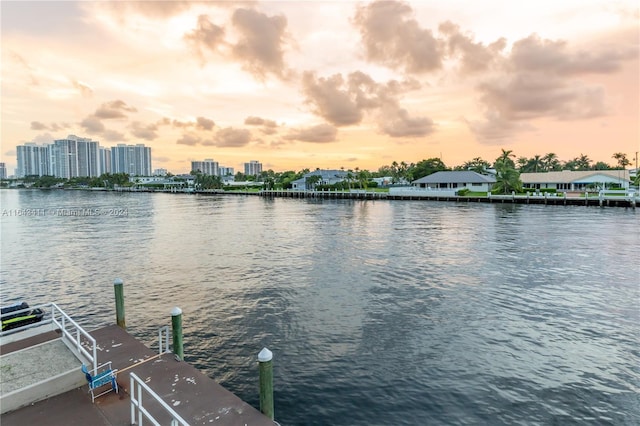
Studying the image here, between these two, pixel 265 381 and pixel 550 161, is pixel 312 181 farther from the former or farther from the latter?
pixel 265 381

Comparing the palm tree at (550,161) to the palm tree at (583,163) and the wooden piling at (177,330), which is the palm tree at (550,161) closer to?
the palm tree at (583,163)

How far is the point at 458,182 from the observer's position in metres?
116

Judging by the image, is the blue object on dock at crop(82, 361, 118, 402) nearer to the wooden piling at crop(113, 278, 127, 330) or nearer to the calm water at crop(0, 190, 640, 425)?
the calm water at crop(0, 190, 640, 425)

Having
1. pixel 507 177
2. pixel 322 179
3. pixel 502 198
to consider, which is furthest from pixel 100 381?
pixel 322 179

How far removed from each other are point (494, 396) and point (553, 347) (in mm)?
5170

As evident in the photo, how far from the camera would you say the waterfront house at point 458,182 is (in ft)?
374

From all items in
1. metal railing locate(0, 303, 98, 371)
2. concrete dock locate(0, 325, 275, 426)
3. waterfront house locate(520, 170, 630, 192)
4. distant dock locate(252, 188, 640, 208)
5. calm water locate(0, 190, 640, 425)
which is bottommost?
calm water locate(0, 190, 640, 425)

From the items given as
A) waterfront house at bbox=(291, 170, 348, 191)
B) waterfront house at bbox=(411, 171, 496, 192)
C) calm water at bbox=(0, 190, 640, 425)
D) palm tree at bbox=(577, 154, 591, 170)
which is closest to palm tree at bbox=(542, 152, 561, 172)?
palm tree at bbox=(577, 154, 591, 170)

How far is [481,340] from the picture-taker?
1691 cm

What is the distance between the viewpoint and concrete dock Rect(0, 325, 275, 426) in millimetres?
9773

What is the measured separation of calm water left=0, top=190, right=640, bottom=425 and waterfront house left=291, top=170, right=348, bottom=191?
120m

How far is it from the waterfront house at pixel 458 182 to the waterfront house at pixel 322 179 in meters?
48.8

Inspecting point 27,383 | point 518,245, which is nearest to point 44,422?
point 27,383

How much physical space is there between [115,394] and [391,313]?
13175mm
